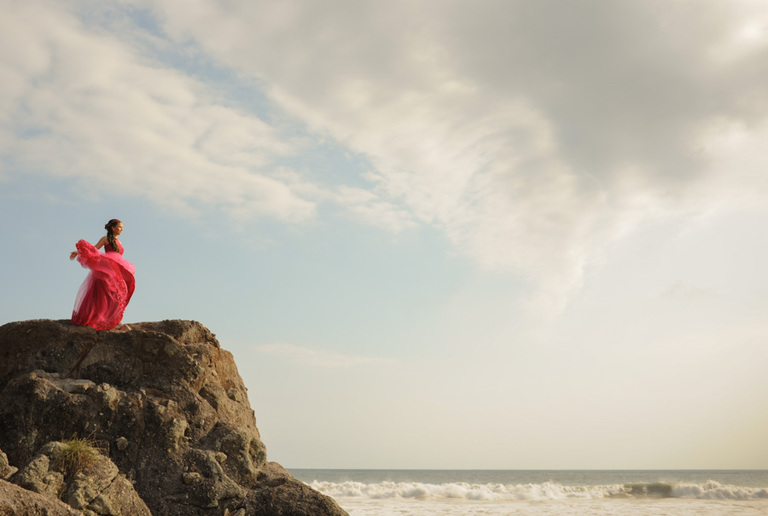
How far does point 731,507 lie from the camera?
23109mm

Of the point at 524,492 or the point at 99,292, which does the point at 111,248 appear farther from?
the point at 524,492

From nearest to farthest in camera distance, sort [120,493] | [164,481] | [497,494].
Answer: [120,493], [164,481], [497,494]

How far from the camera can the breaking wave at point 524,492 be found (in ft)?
92.4

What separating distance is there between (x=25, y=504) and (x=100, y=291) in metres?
4.51

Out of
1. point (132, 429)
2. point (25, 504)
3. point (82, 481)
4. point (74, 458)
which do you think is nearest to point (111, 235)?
point (132, 429)

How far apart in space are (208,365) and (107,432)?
6.22ft

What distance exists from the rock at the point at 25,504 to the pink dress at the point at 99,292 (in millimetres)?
3882

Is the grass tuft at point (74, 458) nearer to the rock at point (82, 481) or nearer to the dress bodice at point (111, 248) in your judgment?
the rock at point (82, 481)

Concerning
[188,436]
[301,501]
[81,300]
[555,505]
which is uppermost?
[81,300]

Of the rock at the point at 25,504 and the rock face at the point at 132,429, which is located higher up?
the rock face at the point at 132,429

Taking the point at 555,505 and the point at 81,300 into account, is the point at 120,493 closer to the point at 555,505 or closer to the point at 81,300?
the point at 81,300

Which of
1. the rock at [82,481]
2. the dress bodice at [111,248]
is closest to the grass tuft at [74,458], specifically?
the rock at [82,481]

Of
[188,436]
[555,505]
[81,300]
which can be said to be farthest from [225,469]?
[555,505]

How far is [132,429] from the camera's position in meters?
7.65
